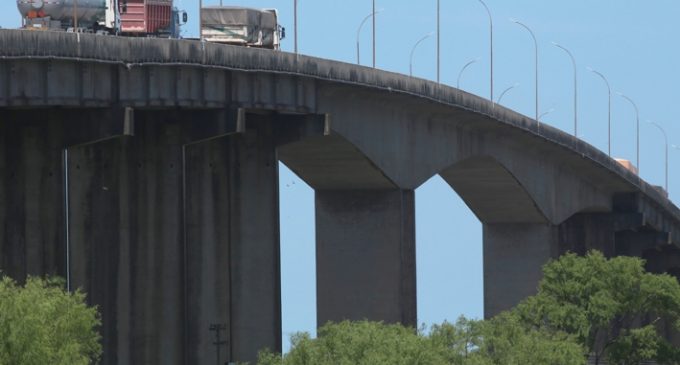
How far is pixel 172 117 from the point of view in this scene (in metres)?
62.5

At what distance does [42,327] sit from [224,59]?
20117 mm

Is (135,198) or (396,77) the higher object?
(396,77)

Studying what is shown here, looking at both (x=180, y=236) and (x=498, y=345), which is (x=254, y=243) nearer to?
(x=180, y=236)

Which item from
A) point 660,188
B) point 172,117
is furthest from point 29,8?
point 660,188

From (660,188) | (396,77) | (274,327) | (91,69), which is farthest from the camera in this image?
(660,188)

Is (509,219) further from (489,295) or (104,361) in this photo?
(104,361)

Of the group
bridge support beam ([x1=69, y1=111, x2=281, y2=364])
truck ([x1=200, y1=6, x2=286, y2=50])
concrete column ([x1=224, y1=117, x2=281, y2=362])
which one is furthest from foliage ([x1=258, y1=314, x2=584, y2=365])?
truck ([x1=200, y1=6, x2=286, y2=50])

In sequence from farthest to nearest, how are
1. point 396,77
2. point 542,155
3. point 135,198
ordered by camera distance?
point 542,155, point 396,77, point 135,198

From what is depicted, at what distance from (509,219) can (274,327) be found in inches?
1234

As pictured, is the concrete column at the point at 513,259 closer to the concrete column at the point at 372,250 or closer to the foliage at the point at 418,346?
the concrete column at the point at 372,250

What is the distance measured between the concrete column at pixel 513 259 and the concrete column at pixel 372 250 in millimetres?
19905

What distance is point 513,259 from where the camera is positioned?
317 ft

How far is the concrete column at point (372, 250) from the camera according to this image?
75250mm

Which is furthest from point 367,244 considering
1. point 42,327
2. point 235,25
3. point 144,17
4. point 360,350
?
point 42,327
